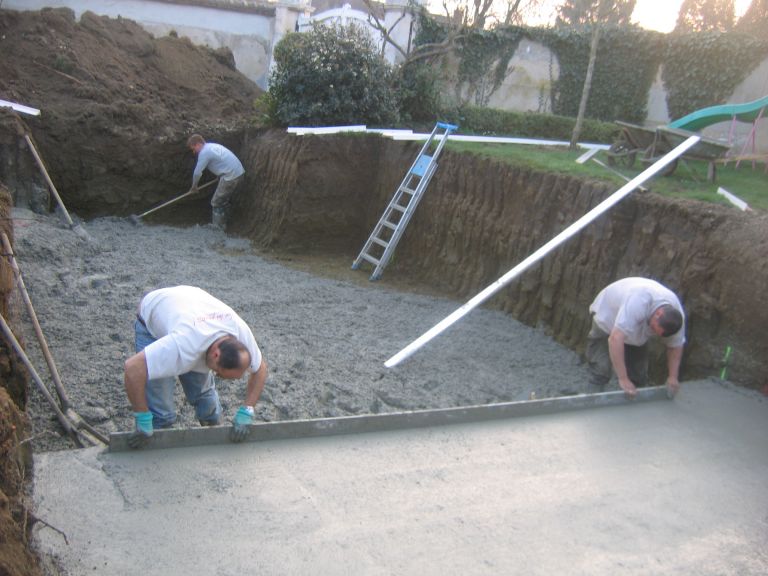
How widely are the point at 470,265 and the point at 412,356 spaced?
275 cm

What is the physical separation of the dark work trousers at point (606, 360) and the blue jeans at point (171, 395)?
11.6 feet

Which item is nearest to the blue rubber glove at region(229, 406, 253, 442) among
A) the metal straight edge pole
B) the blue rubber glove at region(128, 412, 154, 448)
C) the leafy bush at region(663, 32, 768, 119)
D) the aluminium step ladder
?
the blue rubber glove at region(128, 412, 154, 448)

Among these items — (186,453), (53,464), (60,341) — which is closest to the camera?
(53,464)

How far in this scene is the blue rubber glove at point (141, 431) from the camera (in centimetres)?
374

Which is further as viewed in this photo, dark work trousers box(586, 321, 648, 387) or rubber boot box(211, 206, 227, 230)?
rubber boot box(211, 206, 227, 230)

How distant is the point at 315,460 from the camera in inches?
158

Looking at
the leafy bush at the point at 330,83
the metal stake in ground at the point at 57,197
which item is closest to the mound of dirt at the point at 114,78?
the metal stake in ground at the point at 57,197

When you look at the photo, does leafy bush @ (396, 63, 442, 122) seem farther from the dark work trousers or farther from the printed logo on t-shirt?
the printed logo on t-shirt

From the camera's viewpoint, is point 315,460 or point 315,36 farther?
point 315,36

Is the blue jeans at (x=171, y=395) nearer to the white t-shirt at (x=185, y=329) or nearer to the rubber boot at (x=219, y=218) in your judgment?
the white t-shirt at (x=185, y=329)

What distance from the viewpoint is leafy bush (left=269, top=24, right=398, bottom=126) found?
1199 cm

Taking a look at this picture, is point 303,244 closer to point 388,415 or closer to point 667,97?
point 388,415

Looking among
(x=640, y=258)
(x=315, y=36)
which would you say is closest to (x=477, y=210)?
(x=640, y=258)

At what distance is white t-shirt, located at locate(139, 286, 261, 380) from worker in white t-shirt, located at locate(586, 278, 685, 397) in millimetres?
2936
